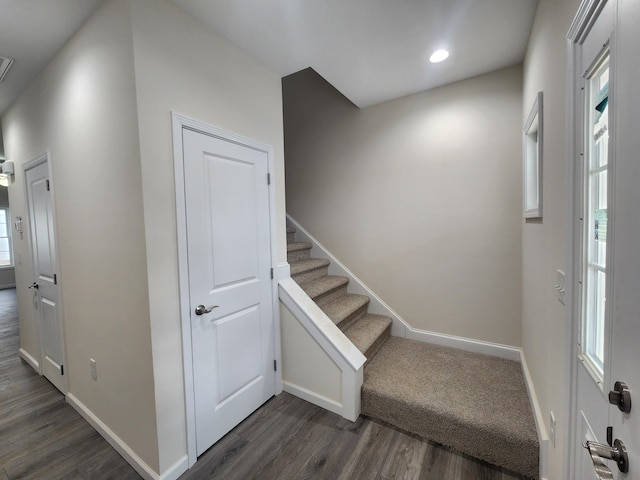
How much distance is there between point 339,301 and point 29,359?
11.0ft

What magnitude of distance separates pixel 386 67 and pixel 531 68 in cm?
100

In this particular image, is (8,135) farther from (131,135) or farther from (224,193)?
(224,193)

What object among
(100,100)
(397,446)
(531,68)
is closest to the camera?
(100,100)

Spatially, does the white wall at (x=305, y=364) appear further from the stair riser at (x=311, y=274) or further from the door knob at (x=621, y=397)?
the door knob at (x=621, y=397)

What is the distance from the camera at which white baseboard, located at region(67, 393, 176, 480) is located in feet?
4.84

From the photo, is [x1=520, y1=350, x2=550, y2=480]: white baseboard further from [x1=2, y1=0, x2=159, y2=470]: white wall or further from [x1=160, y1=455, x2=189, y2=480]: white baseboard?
[x1=2, y1=0, x2=159, y2=470]: white wall

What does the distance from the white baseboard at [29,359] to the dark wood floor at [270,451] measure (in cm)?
55

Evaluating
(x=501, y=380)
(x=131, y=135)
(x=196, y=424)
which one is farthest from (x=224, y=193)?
(x=501, y=380)

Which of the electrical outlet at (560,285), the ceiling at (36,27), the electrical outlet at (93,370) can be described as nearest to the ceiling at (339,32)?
the ceiling at (36,27)

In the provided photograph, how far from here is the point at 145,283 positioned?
4.57ft

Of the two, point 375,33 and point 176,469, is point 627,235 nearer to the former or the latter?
point 375,33

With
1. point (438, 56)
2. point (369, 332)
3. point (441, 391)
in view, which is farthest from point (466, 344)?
point (438, 56)

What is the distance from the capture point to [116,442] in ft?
5.52

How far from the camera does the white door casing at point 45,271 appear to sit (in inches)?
85.3
